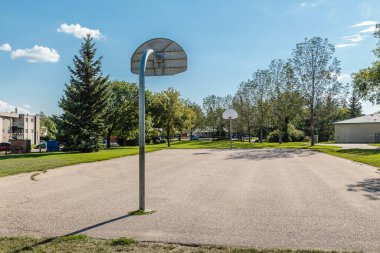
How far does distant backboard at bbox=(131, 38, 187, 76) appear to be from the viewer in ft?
24.9

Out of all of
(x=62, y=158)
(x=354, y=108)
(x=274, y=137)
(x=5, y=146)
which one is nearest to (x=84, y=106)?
(x=62, y=158)

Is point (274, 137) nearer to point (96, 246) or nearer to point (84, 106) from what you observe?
point (84, 106)

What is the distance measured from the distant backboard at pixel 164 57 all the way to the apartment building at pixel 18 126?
2779 inches

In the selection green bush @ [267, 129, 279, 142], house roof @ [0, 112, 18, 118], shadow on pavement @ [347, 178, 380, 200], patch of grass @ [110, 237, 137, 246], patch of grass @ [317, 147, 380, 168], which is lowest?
shadow on pavement @ [347, 178, 380, 200]

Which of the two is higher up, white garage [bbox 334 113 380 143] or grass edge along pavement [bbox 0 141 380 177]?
white garage [bbox 334 113 380 143]

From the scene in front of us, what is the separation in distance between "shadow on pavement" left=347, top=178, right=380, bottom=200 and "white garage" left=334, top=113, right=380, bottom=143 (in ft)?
124

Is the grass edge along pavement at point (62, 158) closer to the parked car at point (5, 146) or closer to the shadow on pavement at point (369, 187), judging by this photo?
the shadow on pavement at point (369, 187)

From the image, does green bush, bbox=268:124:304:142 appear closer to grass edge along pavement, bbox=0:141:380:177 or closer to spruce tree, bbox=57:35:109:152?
grass edge along pavement, bbox=0:141:380:177

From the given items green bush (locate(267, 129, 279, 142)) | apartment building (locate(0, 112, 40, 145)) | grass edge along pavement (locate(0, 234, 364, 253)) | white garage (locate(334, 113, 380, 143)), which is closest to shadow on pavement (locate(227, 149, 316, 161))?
grass edge along pavement (locate(0, 234, 364, 253))

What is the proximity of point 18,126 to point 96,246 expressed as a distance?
86029mm

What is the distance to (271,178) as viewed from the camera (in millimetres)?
11414

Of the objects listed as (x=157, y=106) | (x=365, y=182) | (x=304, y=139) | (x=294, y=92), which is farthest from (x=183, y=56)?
(x=304, y=139)

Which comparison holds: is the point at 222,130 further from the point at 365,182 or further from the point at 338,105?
the point at 365,182

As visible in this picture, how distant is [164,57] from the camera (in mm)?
7656
